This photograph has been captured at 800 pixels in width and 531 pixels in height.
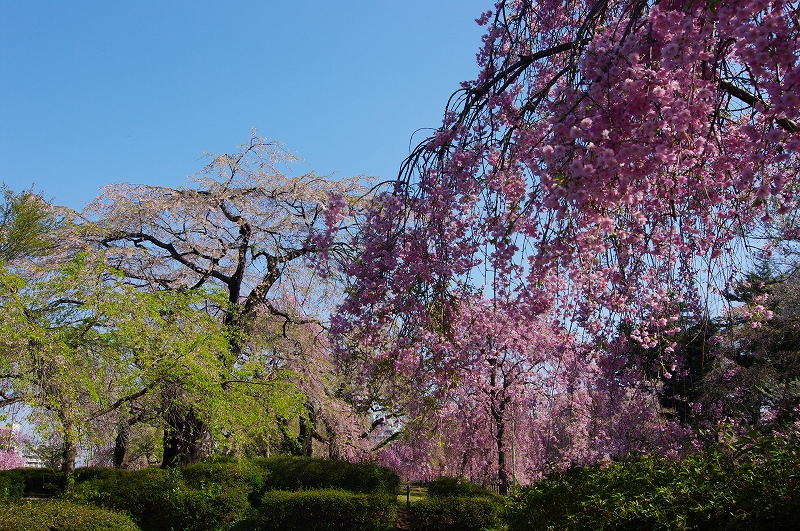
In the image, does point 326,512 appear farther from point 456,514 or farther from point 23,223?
point 23,223

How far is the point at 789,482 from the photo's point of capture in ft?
10.4

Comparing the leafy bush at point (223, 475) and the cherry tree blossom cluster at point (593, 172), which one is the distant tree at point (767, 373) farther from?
the leafy bush at point (223, 475)

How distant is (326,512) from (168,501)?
9.56ft

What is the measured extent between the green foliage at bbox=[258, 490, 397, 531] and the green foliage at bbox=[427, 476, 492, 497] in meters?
0.95

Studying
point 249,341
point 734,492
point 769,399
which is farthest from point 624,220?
point 249,341

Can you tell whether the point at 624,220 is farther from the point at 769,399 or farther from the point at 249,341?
the point at 249,341

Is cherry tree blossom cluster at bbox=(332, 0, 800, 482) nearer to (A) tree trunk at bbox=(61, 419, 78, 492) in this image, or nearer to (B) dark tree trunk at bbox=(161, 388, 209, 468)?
(A) tree trunk at bbox=(61, 419, 78, 492)

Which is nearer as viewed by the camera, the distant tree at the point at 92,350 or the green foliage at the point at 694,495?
the green foliage at the point at 694,495

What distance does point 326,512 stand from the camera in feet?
33.6

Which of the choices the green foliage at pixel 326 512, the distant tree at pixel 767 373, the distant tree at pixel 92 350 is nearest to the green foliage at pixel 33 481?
the distant tree at pixel 92 350

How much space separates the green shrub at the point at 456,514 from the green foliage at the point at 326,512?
71cm

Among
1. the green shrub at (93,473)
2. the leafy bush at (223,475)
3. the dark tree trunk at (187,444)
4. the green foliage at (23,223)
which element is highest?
the green foliage at (23,223)

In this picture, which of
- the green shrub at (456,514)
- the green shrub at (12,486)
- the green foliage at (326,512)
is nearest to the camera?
the green shrub at (456,514)

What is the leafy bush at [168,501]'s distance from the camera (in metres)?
10.6
